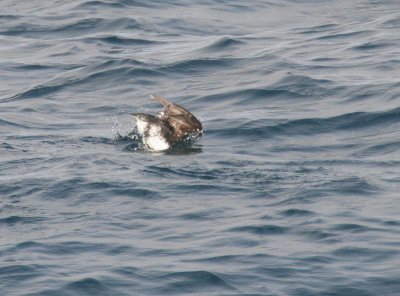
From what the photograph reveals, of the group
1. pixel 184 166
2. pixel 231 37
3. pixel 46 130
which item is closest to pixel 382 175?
pixel 184 166

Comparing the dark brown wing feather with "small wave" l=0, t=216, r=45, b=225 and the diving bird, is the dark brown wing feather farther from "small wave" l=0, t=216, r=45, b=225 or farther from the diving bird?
"small wave" l=0, t=216, r=45, b=225

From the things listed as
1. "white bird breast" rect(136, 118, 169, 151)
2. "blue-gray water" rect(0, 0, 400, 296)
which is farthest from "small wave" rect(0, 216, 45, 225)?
"white bird breast" rect(136, 118, 169, 151)

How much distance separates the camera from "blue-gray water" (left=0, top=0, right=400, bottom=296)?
33.4ft

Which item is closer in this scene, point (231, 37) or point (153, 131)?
point (153, 131)

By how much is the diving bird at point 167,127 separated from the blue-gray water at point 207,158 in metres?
0.22

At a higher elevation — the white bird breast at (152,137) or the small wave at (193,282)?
the white bird breast at (152,137)

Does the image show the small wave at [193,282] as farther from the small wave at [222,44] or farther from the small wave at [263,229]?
the small wave at [222,44]

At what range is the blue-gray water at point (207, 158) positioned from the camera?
33.4ft

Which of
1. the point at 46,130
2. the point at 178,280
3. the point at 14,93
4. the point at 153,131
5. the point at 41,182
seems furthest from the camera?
the point at 14,93

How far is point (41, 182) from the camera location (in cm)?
1259

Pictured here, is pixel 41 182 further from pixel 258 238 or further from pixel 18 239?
pixel 258 238

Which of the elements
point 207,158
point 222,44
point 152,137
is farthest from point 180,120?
point 222,44

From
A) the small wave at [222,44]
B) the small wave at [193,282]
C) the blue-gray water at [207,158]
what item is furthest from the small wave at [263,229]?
the small wave at [222,44]

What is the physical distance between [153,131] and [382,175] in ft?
9.18
